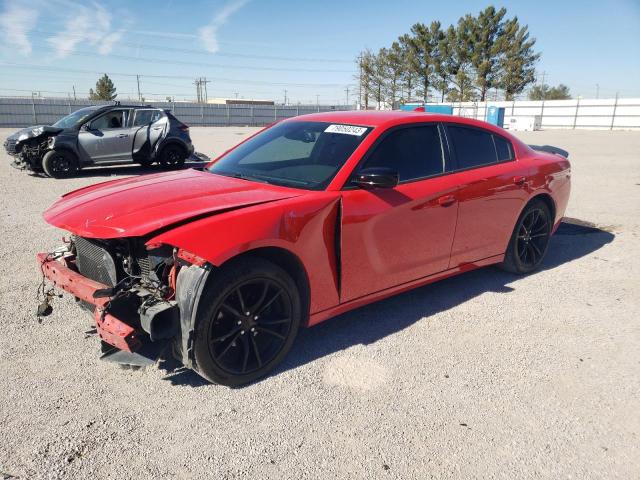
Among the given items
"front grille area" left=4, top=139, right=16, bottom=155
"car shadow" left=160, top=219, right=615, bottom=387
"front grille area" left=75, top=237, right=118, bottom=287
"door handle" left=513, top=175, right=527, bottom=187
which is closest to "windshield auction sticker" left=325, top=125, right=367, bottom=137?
"car shadow" left=160, top=219, right=615, bottom=387

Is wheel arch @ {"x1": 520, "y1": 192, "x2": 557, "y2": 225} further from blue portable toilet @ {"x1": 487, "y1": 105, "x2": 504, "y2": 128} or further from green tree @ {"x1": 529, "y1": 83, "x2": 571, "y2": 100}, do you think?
green tree @ {"x1": 529, "y1": 83, "x2": 571, "y2": 100}

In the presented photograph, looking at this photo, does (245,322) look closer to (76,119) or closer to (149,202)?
(149,202)

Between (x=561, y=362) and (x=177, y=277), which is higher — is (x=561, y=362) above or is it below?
below

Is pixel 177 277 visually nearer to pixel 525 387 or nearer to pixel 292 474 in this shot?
pixel 292 474

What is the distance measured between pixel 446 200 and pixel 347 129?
97 cm

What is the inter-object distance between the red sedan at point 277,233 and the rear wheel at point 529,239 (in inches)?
13.6

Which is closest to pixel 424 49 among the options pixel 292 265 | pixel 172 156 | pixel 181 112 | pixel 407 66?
pixel 407 66

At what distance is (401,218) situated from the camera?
3691 mm

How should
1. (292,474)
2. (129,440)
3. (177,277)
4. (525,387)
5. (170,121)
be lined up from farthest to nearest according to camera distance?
(170,121)
(525,387)
(177,277)
(129,440)
(292,474)

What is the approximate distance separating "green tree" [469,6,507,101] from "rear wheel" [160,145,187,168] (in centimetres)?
5362

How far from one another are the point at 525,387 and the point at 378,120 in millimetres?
2179

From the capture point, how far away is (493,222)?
458cm

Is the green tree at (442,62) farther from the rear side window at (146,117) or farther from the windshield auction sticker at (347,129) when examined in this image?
the windshield auction sticker at (347,129)

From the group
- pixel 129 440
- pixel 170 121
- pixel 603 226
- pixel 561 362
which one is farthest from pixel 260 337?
pixel 170 121
